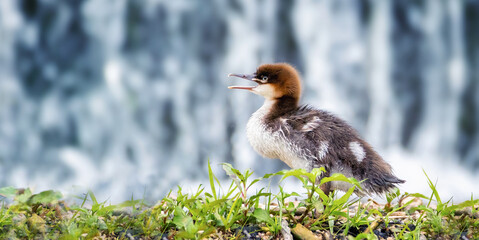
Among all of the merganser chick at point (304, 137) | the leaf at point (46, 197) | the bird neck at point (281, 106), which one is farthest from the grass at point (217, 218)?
the bird neck at point (281, 106)

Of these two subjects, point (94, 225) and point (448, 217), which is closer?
point (94, 225)

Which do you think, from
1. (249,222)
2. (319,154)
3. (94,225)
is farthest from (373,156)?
(94,225)

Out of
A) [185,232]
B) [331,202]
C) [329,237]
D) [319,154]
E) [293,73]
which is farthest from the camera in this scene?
[293,73]

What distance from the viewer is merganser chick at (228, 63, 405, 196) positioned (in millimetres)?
3201

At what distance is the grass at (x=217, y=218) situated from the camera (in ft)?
8.35

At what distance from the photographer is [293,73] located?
3621 mm

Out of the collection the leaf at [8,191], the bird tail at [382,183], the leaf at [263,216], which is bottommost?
the leaf at [263,216]

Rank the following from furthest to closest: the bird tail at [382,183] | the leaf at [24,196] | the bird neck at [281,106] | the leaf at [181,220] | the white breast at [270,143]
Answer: the bird neck at [281,106], the white breast at [270,143], the bird tail at [382,183], the leaf at [24,196], the leaf at [181,220]

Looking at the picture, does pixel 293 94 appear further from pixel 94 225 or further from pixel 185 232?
pixel 94 225

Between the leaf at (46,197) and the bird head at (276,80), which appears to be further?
the bird head at (276,80)

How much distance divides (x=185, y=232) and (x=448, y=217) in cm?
169

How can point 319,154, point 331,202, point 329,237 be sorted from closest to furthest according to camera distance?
point 329,237 → point 331,202 → point 319,154

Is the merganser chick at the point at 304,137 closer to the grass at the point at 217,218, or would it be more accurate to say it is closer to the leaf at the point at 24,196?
the grass at the point at 217,218

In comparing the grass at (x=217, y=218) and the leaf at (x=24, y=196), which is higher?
the leaf at (x=24, y=196)
